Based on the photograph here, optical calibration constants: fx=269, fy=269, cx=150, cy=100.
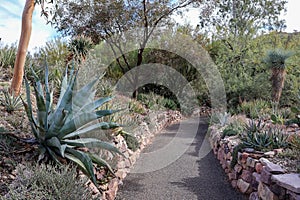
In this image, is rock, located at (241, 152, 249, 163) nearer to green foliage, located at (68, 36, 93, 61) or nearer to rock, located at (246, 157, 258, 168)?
rock, located at (246, 157, 258, 168)

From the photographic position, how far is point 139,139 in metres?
6.61

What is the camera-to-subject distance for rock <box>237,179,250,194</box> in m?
4.02

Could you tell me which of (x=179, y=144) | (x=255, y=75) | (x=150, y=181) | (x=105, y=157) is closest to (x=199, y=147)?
(x=179, y=144)

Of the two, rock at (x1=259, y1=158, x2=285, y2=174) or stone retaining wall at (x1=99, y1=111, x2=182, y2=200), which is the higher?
rock at (x1=259, y1=158, x2=285, y2=174)

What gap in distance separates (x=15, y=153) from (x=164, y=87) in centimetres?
1109

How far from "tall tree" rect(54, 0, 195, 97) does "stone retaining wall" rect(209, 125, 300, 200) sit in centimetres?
711

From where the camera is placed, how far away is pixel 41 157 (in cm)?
311

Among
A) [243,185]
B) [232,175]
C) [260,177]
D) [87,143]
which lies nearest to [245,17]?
[232,175]

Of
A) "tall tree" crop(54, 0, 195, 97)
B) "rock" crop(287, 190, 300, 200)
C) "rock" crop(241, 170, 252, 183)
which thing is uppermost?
"tall tree" crop(54, 0, 195, 97)

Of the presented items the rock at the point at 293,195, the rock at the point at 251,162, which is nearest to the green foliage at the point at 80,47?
the rock at the point at 251,162

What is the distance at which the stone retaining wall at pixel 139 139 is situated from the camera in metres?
3.92

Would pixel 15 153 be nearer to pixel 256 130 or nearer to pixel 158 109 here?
pixel 256 130

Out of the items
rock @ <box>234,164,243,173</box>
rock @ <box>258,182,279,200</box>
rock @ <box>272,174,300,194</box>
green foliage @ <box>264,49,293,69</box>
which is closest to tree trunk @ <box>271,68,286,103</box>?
green foliage @ <box>264,49,293,69</box>

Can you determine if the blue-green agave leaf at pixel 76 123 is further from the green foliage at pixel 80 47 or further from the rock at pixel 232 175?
the green foliage at pixel 80 47
